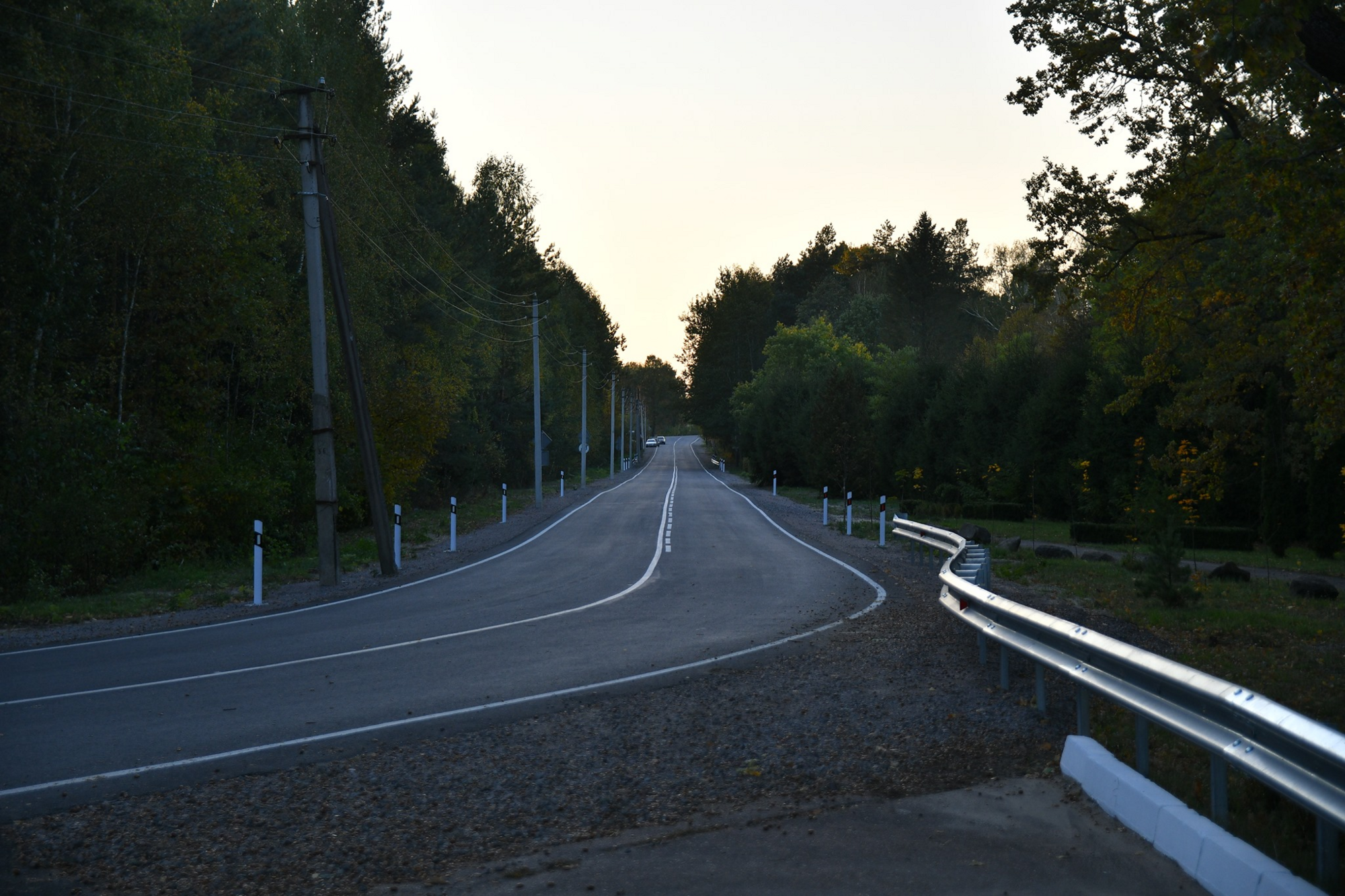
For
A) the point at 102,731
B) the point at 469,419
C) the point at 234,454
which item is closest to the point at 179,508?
the point at 234,454

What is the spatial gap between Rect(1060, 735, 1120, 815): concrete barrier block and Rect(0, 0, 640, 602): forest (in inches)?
710

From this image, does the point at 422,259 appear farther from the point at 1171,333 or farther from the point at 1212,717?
the point at 1212,717

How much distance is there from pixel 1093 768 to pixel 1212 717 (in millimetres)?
897

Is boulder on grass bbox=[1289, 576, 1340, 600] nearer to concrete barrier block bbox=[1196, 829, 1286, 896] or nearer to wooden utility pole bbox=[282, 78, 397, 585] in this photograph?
concrete barrier block bbox=[1196, 829, 1286, 896]

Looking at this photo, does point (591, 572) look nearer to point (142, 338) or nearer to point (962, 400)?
point (142, 338)

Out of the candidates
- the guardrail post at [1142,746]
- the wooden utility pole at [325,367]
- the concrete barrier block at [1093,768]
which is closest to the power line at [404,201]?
the wooden utility pole at [325,367]

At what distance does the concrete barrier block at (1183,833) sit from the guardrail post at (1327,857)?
44 centimetres

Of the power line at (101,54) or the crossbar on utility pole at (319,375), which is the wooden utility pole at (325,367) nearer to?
the crossbar on utility pole at (319,375)

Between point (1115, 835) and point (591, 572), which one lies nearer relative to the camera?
point (1115, 835)

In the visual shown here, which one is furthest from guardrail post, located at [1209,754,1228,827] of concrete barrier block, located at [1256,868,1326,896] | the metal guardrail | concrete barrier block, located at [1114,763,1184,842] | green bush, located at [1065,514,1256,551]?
green bush, located at [1065,514,1256,551]

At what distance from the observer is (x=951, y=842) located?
5082 mm

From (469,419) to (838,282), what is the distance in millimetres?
58061

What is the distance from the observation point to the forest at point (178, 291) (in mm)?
20438

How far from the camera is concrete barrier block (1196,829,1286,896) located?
3.97 meters
